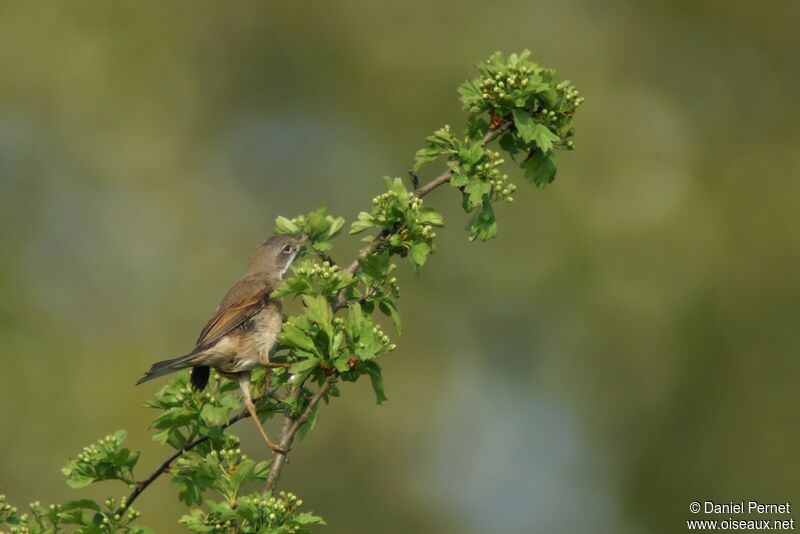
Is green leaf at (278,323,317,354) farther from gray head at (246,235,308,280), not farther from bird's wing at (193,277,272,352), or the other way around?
gray head at (246,235,308,280)

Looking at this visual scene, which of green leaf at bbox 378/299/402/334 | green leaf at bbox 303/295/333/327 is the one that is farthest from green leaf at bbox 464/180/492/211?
green leaf at bbox 303/295/333/327

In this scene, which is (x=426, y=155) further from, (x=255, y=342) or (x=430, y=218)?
(x=255, y=342)

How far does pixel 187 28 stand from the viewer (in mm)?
22406

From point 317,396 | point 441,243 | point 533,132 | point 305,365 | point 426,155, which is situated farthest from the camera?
point 441,243

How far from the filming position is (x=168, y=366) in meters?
6.55

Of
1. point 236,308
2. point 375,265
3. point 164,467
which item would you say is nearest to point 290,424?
point 164,467

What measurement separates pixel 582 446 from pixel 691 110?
22.7ft

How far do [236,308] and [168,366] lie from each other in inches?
49.0

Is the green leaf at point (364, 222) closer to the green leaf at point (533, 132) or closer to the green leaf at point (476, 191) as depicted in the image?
the green leaf at point (476, 191)

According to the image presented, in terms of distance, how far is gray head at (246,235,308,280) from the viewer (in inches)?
322

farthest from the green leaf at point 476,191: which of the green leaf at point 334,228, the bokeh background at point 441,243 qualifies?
the bokeh background at point 441,243

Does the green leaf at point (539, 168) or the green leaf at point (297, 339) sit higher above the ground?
the green leaf at point (539, 168)

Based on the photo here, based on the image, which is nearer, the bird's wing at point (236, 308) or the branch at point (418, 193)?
the branch at point (418, 193)

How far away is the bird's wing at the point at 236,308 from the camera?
7.31 m
